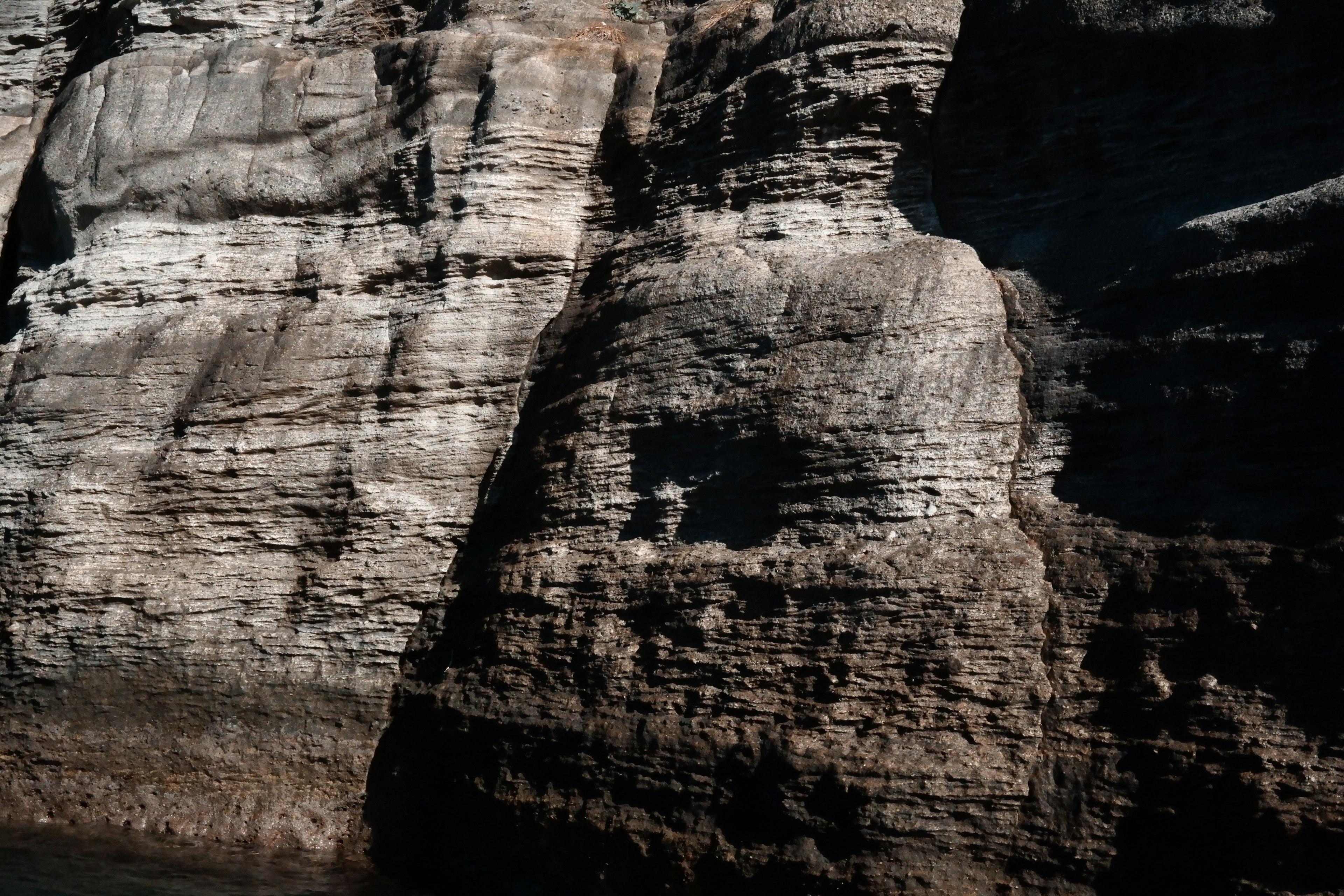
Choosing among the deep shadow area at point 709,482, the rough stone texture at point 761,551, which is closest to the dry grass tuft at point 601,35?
the rough stone texture at point 761,551

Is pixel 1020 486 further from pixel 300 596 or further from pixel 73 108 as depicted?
pixel 73 108

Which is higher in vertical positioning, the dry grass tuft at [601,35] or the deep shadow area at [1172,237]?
the dry grass tuft at [601,35]

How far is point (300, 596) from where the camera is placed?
376 inches

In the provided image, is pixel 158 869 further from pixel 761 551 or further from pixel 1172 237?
pixel 1172 237

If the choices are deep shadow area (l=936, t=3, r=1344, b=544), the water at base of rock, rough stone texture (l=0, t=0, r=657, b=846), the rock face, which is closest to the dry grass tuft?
the rock face

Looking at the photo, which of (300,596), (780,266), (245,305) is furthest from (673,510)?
(245,305)

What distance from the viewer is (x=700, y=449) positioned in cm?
828

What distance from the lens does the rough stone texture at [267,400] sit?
937cm

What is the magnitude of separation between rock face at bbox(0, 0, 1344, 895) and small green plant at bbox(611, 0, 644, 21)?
66 millimetres

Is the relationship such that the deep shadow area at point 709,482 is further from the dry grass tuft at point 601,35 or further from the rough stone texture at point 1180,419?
the dry grass tuft at point 601,35

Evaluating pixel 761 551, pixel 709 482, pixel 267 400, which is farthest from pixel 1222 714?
pixel 267 400

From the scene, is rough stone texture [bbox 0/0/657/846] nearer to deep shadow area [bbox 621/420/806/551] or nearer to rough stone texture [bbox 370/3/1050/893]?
rough stone texture [bbox 370/3/1050/893]

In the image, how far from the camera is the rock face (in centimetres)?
659

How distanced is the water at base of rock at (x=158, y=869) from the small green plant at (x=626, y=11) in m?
7.98
